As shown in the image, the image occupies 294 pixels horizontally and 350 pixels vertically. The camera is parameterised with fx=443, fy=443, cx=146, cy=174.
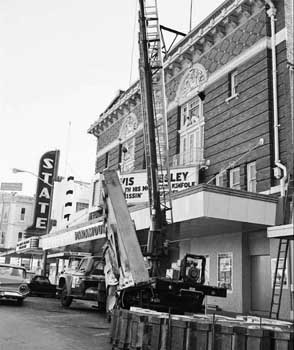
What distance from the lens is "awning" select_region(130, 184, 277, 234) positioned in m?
16.1

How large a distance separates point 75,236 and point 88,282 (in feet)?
34.9

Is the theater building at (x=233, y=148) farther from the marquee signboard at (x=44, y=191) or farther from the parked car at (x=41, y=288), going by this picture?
the marquee signboard at (x=44, y=191)

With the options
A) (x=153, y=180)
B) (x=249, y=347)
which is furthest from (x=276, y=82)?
(x=249, y=347)

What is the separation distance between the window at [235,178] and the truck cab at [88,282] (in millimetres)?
6930

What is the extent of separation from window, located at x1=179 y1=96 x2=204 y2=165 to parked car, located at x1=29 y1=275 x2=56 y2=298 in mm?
11230

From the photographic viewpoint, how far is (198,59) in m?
24.0

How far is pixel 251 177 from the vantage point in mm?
19469

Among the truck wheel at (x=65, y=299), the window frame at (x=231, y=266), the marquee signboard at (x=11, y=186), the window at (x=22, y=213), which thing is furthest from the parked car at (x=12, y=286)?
the marquee signboard at (x=11, y=186)

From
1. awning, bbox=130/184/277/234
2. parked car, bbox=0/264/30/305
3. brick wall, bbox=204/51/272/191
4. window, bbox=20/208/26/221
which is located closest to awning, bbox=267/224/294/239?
awning, bbox=130/184/277/234

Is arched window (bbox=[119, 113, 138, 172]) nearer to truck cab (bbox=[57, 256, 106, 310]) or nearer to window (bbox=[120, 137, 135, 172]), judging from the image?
window (bbox=[120, 137, 135, 172])

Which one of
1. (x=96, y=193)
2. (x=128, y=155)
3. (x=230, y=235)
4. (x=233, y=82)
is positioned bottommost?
(x=230, y=235)

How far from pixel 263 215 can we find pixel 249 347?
10.4 meters

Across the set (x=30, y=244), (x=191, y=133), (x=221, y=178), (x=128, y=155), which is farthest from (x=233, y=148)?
(x=30, y=244)

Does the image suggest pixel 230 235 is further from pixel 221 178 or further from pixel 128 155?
pixel 128 155
